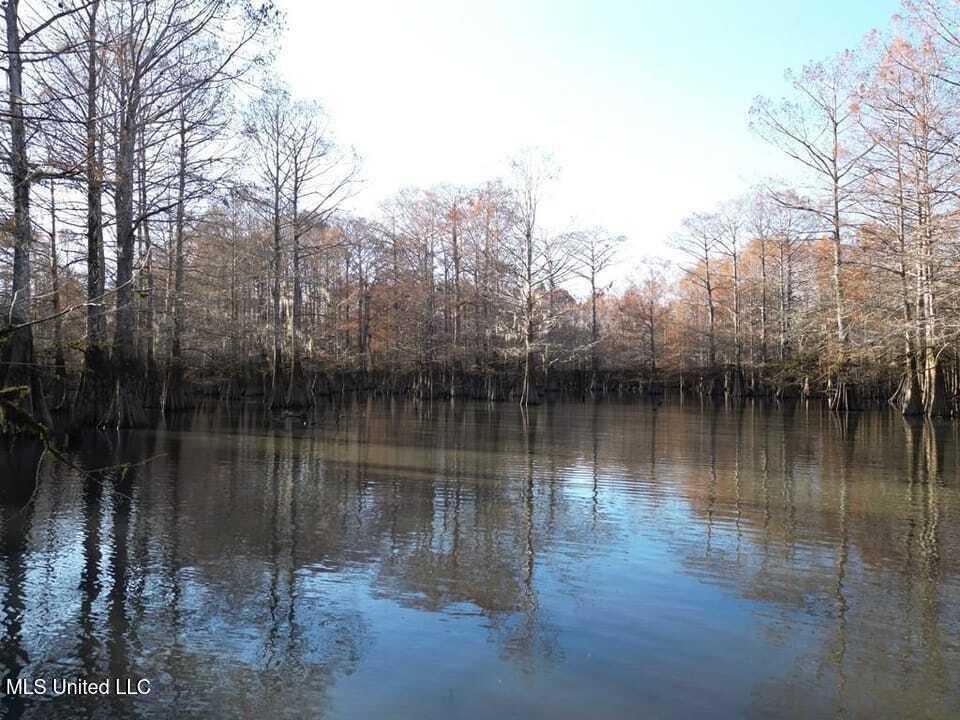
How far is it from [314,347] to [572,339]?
21109mm

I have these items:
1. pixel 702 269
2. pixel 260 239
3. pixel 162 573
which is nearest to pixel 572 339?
pixel 702 269

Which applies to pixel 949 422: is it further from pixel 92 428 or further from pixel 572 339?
pixel 572 339

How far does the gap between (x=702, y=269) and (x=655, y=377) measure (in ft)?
27.9

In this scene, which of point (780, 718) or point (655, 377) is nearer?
point (780, 718)

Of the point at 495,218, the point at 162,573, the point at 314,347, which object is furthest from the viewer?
the point at 495,218

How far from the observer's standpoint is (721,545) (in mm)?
6113

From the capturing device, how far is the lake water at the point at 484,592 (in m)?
3.37

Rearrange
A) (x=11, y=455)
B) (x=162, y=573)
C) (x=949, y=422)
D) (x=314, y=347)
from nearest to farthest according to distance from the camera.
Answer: (x=162, y=573), (x=11, y=455), (x=949, y=422), (x=314, y=347)

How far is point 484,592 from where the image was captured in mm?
4805

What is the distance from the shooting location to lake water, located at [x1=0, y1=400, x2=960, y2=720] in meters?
3.37

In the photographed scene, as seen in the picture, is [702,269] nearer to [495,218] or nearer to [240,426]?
[495,218]

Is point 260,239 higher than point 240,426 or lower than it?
higher

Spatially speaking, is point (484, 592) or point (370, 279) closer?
point (484, 592)

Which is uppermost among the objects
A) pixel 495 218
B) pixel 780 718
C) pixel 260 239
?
pixel 495 218
